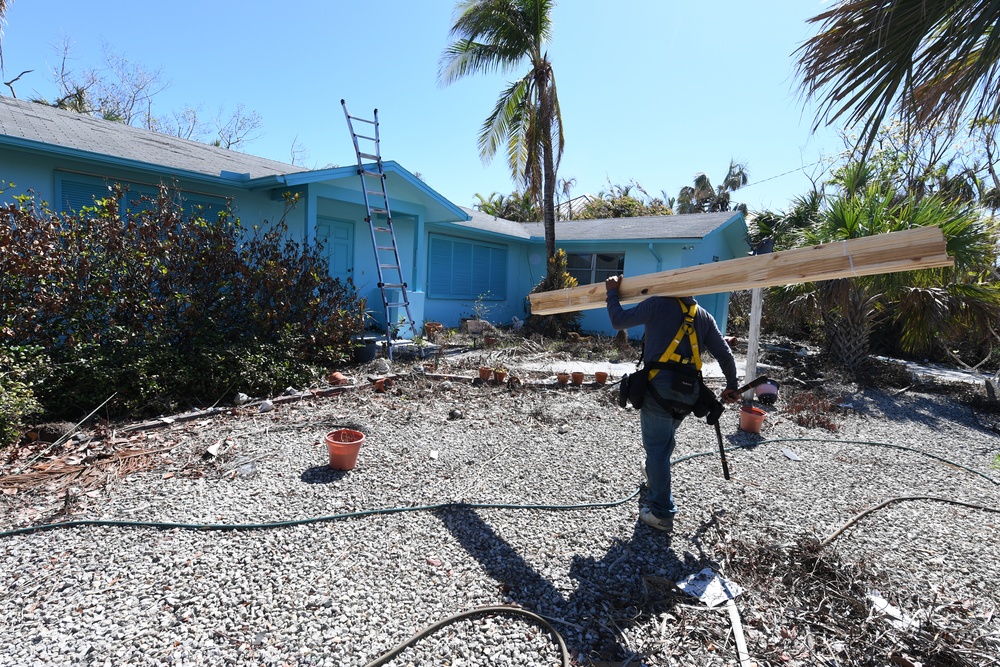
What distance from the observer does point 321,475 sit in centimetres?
398

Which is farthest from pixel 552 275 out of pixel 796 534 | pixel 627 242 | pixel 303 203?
pixel 796 534

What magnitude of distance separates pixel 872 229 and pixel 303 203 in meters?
8.83

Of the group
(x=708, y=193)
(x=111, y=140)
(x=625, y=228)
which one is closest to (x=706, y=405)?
(x=111, y=140)

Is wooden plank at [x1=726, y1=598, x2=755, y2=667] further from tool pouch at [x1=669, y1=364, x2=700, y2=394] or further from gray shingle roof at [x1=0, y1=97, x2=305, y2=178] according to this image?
gray shingle roof at [x1=0, y1=97, x2=305, y2=178]

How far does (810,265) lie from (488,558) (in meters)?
2.36

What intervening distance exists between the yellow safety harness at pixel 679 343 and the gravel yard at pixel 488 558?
1.14 metres

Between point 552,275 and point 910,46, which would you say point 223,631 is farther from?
point 552,275

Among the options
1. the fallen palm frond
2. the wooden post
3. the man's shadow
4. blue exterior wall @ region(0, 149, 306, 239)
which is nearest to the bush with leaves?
blue exterior wall @ region(0, 149, 306, 239)

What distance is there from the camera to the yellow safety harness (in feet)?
10.4

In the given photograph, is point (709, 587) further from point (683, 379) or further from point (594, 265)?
point (594, 265)

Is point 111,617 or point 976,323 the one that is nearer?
point 111,617

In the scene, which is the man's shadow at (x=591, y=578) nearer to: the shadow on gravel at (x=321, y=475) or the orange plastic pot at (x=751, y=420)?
the shadow on gravel at (x=321, y=475)

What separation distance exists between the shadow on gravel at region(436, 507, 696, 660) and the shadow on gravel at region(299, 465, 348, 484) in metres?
1.00

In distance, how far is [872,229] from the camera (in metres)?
7.32
